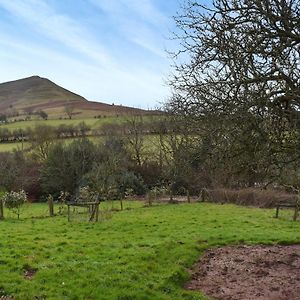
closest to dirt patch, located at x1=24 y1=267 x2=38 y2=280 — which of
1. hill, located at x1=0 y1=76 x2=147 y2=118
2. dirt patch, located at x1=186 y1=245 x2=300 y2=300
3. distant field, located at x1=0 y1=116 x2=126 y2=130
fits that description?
dirt patch, located at x1=186 y1=245 x2=300 y2=300

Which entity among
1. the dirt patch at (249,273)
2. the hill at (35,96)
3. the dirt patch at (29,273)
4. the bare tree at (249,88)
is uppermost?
the hill at (35,96)

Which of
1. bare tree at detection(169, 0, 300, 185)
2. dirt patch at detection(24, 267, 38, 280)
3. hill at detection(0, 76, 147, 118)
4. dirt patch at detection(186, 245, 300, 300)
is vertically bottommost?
dirt patch at detection(186, 245, 300, 300)

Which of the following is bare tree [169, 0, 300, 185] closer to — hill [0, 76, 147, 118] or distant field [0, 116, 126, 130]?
distant field [0, 116, 126, 130]

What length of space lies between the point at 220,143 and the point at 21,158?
44687mm

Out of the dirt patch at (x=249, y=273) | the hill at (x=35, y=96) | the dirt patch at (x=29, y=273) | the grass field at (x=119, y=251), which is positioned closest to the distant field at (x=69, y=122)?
the hill at (x=35, y=96)

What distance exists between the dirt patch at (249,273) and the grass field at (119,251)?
0.55 metres

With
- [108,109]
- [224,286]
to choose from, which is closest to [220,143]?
[224,286]

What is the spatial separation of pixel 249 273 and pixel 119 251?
13.8 feet

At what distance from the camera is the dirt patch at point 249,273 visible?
32.2ft

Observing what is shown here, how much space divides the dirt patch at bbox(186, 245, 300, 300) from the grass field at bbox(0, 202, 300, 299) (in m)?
0.55

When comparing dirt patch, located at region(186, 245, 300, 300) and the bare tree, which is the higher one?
the bare tree

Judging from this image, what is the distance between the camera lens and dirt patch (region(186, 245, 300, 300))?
387 inches

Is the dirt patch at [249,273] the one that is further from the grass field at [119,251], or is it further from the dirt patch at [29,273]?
the dirt patch at [29,273]

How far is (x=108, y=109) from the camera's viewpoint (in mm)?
76375
